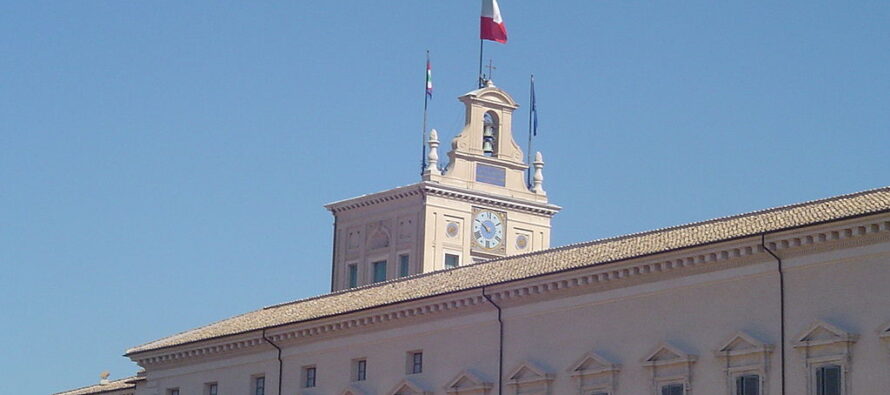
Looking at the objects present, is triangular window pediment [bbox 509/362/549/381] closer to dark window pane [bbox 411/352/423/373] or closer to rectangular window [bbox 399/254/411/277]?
dark window pane [bbox 411/352/423/373]

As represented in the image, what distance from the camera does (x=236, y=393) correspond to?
60.6 metres

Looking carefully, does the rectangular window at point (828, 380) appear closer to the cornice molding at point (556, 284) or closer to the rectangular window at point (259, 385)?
the cornice molding at point (556, 284)

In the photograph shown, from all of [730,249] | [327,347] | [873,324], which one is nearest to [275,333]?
[327,347]

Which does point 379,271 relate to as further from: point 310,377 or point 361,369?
point 361,369

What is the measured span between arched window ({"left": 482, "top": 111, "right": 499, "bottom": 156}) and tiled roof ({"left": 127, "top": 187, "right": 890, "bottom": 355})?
654 inches

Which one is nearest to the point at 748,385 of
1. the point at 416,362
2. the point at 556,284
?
the point at 556,284

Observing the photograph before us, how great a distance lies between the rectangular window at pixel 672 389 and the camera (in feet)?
147

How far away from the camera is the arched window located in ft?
259

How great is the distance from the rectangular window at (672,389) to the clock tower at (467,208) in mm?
31777

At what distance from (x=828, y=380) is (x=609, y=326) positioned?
702 centimetres

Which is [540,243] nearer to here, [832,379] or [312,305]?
[312,305]

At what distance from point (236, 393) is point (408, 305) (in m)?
9.43

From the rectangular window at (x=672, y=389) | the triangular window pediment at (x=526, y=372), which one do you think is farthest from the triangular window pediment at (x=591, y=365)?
the rectangular window at (x=672, y=389)

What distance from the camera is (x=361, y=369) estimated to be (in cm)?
5569
